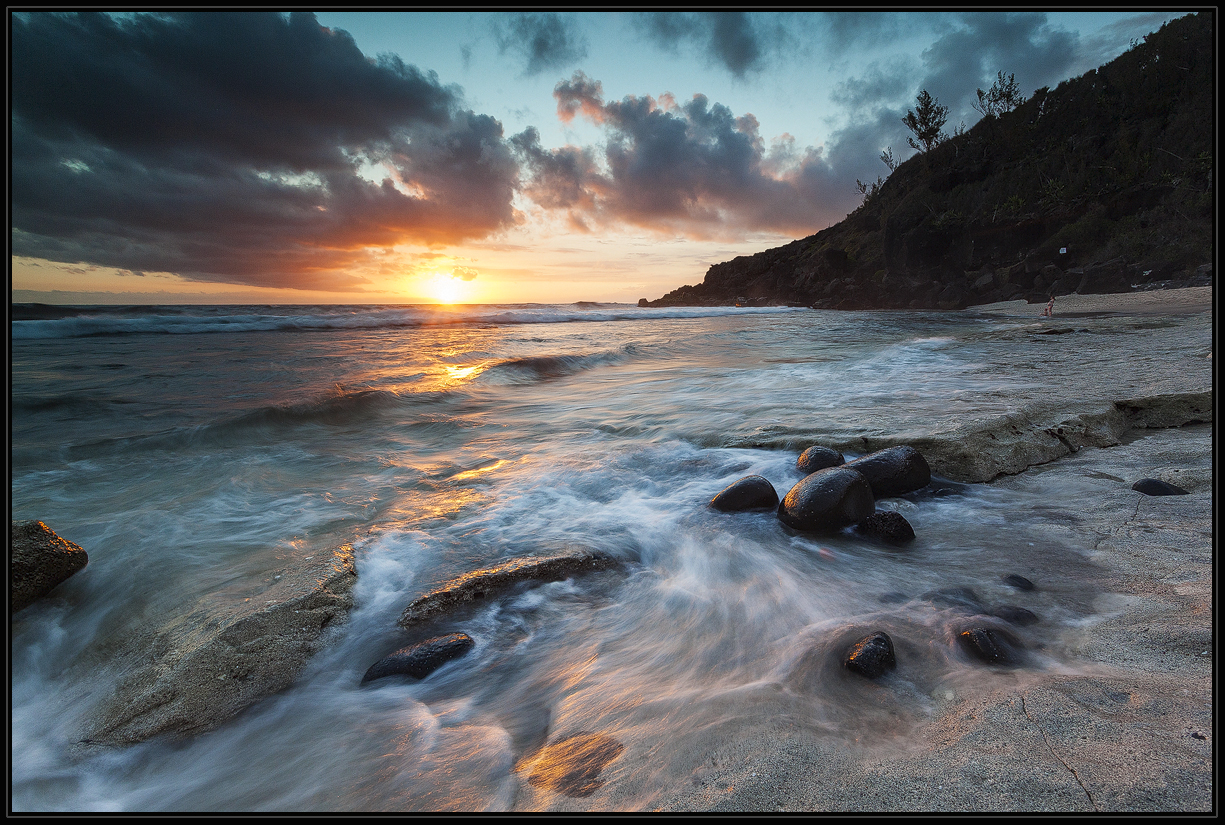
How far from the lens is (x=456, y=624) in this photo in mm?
2354

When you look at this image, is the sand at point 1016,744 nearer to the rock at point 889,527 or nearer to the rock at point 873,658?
the rock at point 873,658

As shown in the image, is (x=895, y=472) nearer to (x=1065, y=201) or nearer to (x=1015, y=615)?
(x=1015, y=615)

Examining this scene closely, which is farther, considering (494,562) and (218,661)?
(494,562)

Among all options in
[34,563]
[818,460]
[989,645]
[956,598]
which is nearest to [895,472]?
[818,460]

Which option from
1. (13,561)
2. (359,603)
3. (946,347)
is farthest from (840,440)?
(946,347)

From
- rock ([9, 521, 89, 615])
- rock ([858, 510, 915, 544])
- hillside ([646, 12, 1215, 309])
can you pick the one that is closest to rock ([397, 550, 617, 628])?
rock ([858, 510, 915, 544])

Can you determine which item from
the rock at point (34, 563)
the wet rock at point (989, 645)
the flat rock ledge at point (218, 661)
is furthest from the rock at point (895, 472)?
the rock at point (34, 563)

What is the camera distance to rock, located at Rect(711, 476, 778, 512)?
337cm

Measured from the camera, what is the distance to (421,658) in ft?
6.81

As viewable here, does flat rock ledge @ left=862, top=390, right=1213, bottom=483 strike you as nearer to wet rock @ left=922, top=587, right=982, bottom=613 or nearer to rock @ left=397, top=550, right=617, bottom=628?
wet rock @ left=922, top=587, right=982, bottom=613

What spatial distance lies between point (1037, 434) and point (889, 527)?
1998mm

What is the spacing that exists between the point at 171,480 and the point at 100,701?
129 inches

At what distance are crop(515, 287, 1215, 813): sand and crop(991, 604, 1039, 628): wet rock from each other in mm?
123
